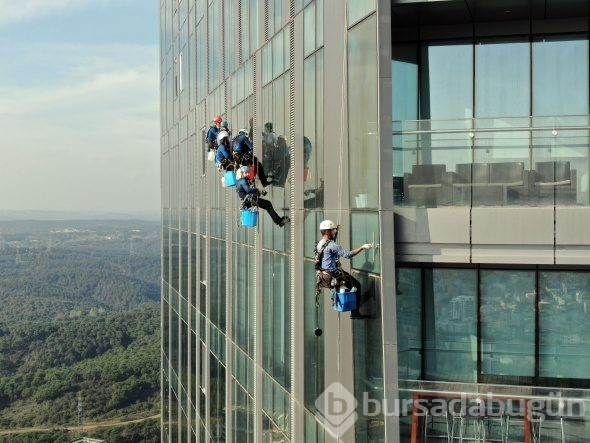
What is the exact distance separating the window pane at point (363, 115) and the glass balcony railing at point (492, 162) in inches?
19.6

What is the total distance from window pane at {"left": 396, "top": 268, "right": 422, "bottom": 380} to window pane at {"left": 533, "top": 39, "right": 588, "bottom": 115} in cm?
403

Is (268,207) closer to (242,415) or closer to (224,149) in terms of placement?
(224,149)

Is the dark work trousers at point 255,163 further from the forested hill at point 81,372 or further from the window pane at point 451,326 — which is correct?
the forested hill at point 81,372

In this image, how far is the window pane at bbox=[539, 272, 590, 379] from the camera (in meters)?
14.0

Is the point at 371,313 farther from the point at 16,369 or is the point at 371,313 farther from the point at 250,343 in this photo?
the point at 16,369

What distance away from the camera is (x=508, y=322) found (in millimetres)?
14453

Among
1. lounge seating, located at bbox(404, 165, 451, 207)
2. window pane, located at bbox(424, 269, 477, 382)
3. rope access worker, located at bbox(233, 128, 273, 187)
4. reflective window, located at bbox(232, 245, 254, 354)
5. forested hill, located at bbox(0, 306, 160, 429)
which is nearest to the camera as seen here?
lounge seating, located at bbox(404, 165, 451, 207)

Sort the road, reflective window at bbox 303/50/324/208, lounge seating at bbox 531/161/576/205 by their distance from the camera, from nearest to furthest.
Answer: lounge seating at bbox 531/161/576/205 → reflective window at bbox 303/50/324/208 → the road

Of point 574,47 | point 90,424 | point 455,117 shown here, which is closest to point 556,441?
point 455,117

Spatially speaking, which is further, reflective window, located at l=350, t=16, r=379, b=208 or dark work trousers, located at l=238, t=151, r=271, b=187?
dark work trousers, located at l=238, t=151, r=271, b=187

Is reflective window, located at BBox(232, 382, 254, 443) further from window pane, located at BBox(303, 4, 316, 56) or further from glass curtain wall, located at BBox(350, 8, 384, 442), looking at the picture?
window pane, located at BBox(303, 4, 316, 56)

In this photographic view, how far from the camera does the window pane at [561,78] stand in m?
14.6

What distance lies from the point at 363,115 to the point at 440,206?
2.18m

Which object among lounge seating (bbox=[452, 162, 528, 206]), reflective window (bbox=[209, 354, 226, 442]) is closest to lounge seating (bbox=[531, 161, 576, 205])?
lounge seating (bbox=[452, 162, 528, 206])
